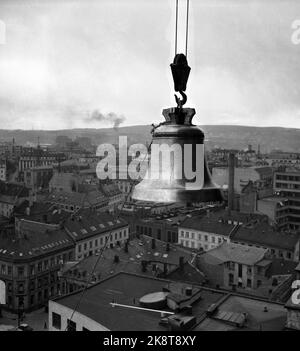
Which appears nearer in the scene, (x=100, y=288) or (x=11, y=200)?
(x=100, y=288)

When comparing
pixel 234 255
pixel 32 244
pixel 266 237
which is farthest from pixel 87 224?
pixel 266 237

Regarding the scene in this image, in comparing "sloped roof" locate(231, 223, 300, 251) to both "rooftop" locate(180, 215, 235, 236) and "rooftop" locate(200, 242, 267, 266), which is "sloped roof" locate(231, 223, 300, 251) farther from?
"rooftop" locate(200, 242, 267, 266)

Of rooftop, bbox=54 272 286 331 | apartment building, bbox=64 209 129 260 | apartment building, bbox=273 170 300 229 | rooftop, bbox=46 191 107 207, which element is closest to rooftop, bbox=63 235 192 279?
apartment building, bbox=64 209 129 260

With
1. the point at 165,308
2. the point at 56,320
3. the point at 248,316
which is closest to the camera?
the point at 248,316

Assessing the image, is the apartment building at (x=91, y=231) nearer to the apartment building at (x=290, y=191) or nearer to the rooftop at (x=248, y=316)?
the rooftop at (x=248, y=316)

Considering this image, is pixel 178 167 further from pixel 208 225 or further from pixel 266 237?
pixel 208 225

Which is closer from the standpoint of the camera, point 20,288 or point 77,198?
point 20,288
